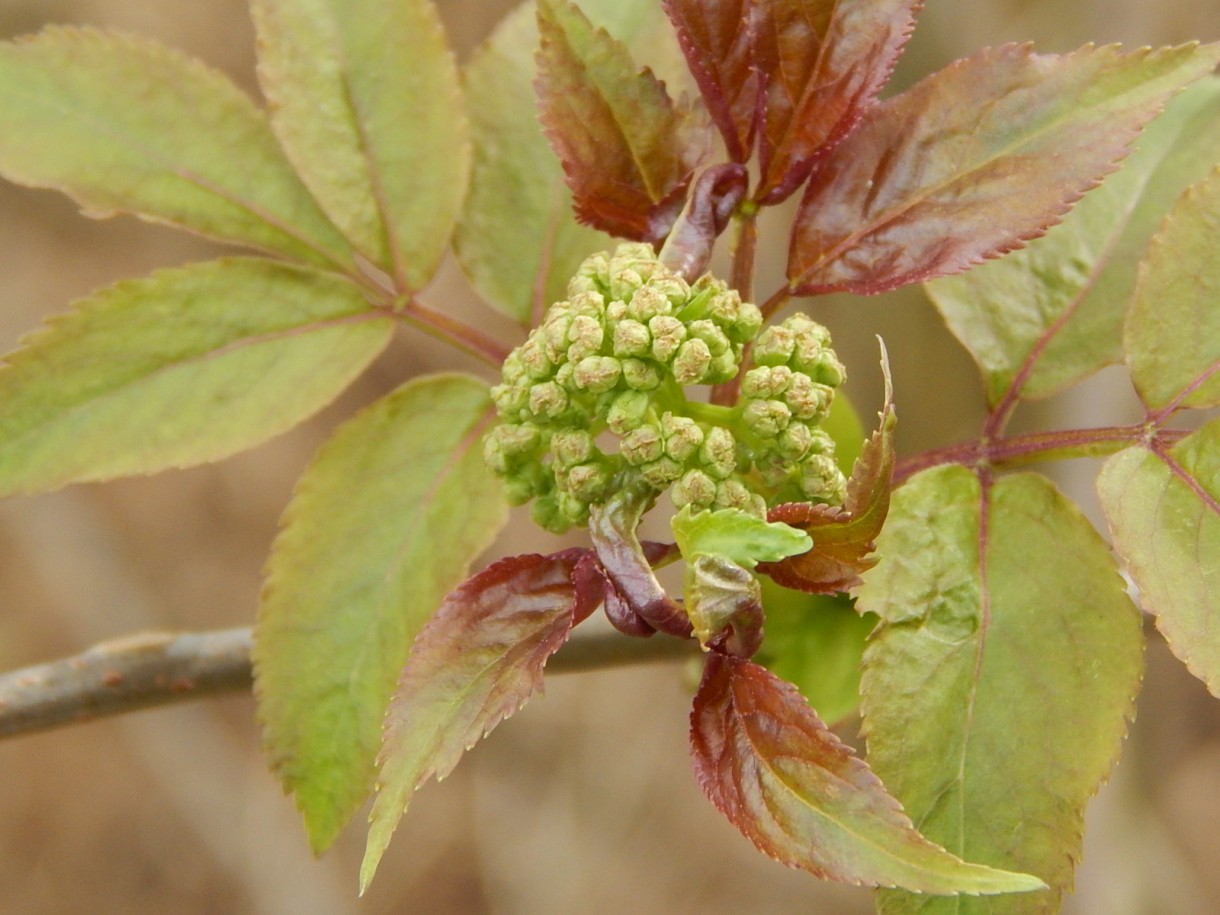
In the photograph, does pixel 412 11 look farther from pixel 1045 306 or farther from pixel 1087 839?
pixel 1087 839

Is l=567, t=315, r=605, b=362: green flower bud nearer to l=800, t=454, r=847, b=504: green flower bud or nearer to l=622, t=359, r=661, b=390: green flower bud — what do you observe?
l=622, t=359, r=661, b=390: green flower bud

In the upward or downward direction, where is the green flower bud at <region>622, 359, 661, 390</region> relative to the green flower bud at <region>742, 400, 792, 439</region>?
upward

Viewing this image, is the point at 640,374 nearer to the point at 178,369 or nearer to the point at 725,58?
the point at 725,58

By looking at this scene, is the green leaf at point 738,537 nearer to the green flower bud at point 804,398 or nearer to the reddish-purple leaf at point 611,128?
the green flower bud at point 804,398

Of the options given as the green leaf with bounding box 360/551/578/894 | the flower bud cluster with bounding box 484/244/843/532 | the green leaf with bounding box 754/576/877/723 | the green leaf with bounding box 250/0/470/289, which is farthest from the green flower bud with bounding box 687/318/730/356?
the green leaf with bounding box 250/0/470/289

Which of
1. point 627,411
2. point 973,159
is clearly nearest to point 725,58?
point 973,159
